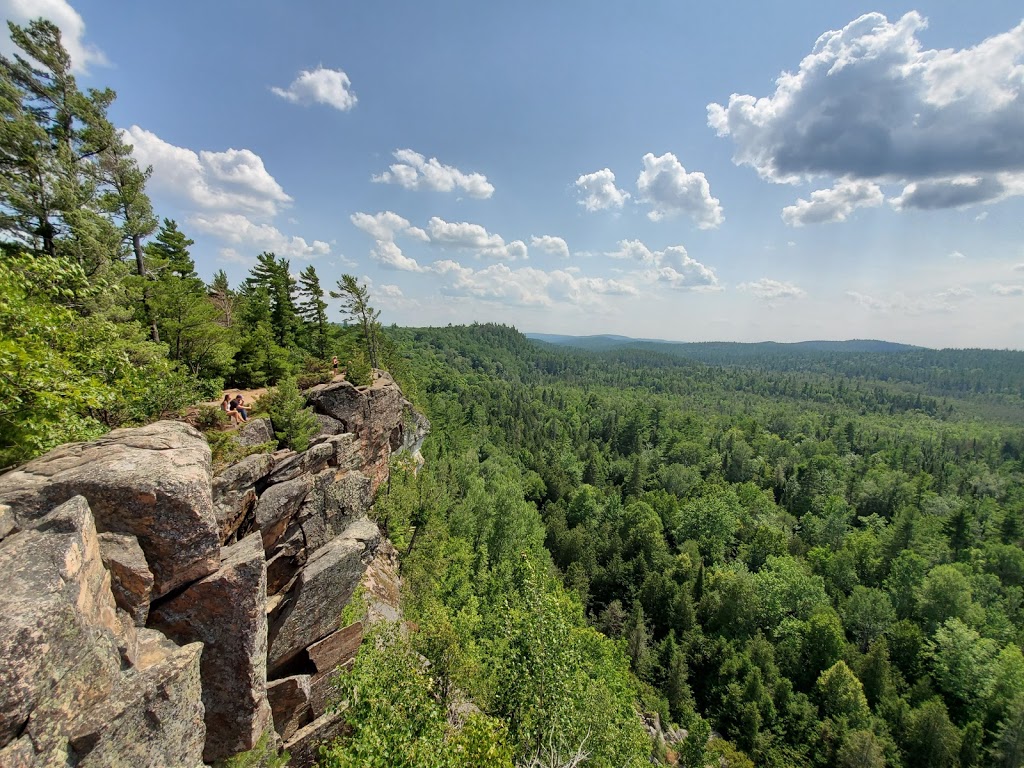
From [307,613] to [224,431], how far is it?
24.1ft

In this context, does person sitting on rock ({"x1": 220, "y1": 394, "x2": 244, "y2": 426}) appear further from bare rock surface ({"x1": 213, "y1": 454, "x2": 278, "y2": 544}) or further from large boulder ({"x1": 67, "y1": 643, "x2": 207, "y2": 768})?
large boulder ({"x1": 67, "y1": 643, "x2": 207, "y2": 768})

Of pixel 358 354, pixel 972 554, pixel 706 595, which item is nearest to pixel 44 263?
pixel 358 354

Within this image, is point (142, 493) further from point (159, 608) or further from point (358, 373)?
point (358, 373)

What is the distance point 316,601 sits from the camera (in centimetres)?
1452

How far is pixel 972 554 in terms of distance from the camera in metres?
59.3

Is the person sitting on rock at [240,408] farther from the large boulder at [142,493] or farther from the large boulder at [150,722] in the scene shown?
the large boulder at [150,722]

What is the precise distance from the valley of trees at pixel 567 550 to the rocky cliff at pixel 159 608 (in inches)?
84.7

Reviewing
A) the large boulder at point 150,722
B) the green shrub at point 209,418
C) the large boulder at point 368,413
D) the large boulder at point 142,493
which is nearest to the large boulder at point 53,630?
the large boulder at point 150,722

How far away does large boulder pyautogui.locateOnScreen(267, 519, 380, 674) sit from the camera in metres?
14.0

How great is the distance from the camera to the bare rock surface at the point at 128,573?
825cm

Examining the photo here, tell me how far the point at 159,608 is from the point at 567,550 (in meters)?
54.2

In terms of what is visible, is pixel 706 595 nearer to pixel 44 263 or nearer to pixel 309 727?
pixel 309 727

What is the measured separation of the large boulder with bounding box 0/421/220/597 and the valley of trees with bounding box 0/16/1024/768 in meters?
1.24

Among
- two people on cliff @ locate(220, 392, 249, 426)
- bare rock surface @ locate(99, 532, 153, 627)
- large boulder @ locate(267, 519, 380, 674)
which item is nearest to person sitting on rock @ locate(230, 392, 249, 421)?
two people on cliff @ locate(220, 392, 249, 426)
